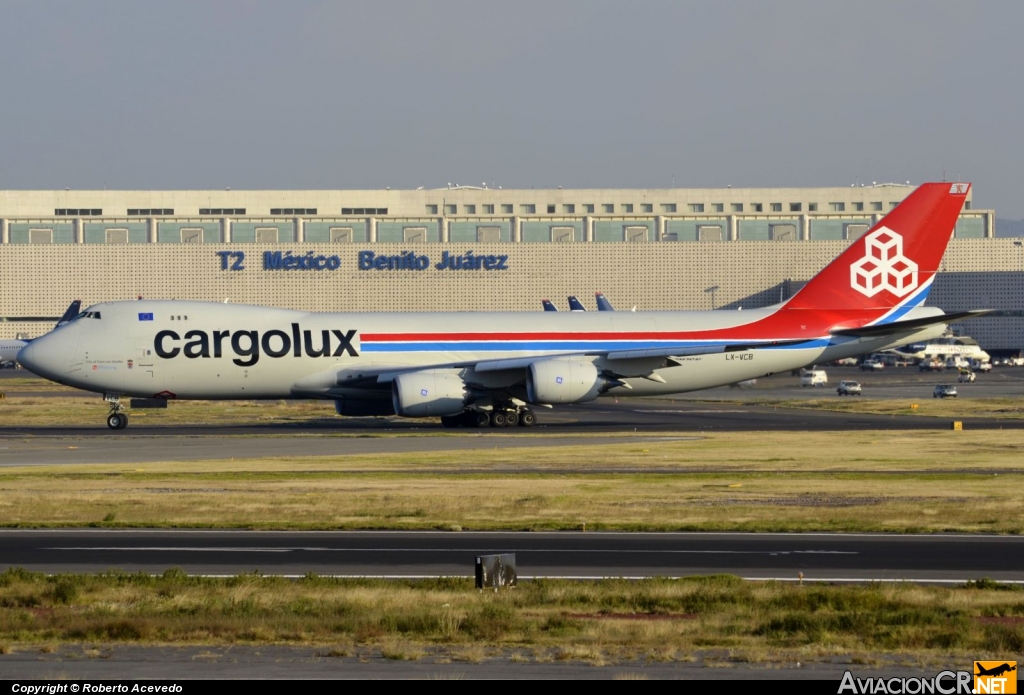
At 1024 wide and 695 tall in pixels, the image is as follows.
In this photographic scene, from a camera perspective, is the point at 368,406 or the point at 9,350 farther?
the point at 9,350

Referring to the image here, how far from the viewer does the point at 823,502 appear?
25812 mm

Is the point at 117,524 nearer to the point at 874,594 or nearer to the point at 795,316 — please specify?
the point at 874,594

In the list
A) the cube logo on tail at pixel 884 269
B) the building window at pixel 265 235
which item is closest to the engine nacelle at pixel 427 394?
the cube logo on tail at pixel 884 269

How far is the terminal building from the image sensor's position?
141 m

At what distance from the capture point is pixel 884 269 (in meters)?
51.6

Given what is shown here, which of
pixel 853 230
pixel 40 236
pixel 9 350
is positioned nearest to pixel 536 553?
pixel 9 350

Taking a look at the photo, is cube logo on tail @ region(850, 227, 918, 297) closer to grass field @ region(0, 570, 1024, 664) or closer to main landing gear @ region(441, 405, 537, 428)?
main landing gear @ region(441, 405, 537, 428)

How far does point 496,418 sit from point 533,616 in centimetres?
3441

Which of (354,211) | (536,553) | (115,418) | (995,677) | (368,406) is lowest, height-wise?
(536,553)

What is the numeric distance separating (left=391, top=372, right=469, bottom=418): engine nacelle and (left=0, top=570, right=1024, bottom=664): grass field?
28553 mm

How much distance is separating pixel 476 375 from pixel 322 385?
560 cm

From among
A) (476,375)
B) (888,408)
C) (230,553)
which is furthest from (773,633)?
(888,408)

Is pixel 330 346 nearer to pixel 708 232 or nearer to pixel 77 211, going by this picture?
pixel 708 232

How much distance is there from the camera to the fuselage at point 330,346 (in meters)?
47.6
